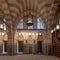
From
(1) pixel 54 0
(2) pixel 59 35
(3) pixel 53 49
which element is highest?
(1) pixel 54 0

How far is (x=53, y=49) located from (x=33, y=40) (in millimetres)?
6277

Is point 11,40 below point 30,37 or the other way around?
below

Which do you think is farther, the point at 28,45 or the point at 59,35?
the point at 28,45

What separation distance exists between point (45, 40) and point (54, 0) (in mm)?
18709

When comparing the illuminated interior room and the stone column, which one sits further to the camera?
the stone column

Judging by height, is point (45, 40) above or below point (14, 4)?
below

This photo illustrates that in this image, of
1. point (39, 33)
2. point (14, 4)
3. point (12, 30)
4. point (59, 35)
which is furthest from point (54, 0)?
point (39, 33)

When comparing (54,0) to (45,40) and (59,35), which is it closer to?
(59,35)

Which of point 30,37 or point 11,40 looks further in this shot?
point 30,37

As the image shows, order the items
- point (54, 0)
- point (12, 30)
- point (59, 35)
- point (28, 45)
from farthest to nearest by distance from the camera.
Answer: point (28, 45) < point (12, 30) < point (59, 35) < point (54, 0)

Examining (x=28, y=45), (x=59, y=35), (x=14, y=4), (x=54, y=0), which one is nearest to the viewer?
(x=54, y=0)

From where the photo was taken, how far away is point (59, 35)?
1312 inches

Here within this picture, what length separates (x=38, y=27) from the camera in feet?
143

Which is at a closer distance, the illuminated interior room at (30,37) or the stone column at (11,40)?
the illuminated interior room at (30,37)
